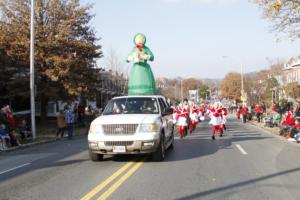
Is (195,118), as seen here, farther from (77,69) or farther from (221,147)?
(77,69)

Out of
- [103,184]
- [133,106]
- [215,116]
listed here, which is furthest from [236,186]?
[215,116]

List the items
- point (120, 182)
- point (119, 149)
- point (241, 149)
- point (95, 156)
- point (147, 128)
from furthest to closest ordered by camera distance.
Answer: point (241, 149)
point (95, 156)
point (147, 128)
point (119, 149)
point (120, 182)

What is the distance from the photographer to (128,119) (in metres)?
Answer: 10.9

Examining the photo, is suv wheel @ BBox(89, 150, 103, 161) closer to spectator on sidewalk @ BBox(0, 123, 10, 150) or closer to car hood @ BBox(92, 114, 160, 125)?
car hood @ BBox(92, 114, 160, 125)

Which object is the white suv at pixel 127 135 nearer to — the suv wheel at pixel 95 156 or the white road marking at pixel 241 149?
the suv wheel at pixel 95 156

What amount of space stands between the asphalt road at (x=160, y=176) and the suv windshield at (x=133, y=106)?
1298mm

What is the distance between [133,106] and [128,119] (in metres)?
1.52

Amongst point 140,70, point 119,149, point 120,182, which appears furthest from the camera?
point 140,70

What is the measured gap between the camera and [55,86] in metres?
30.9

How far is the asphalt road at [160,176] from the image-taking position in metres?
7.66

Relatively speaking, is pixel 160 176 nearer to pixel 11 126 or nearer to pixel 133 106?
pixel 133 106

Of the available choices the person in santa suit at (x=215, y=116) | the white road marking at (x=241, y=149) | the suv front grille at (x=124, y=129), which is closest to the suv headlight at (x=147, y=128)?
the suv front grille at (x=124, y=129)

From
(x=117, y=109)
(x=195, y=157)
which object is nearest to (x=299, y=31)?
(x=195, y=157)

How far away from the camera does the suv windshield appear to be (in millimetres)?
12273
